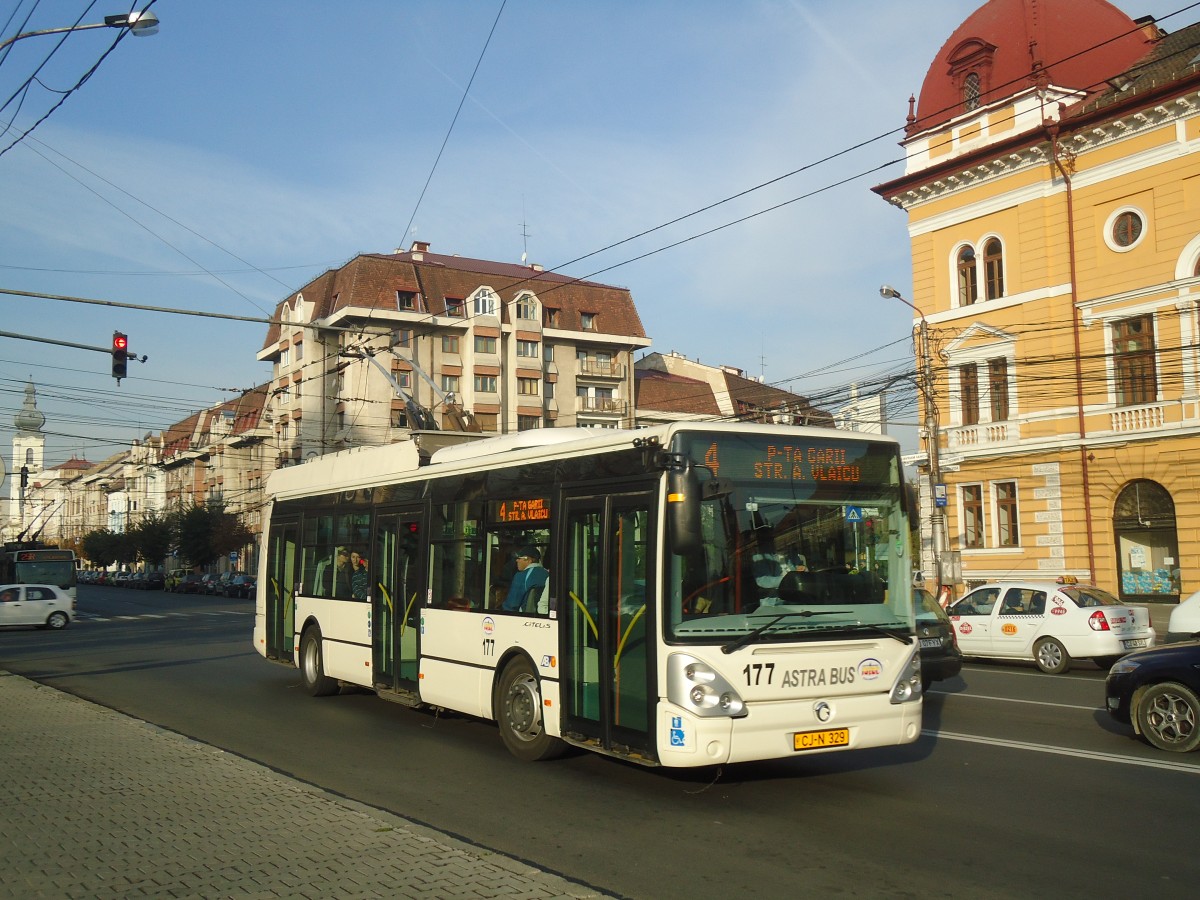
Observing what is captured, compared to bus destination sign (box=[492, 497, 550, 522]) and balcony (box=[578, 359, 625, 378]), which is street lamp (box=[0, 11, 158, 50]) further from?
balcony (box=[578, 359, 625, 378])

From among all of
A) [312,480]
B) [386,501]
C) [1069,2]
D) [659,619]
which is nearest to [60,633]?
[312,480]

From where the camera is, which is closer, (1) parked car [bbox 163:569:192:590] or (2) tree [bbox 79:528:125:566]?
(1) parked car [bbox 163:569:192:590]

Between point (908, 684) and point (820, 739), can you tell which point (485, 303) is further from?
point (820, 739)

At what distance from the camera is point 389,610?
12.7 meters

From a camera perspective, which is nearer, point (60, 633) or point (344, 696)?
point (344, 696)

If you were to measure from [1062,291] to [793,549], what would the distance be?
26.2 m

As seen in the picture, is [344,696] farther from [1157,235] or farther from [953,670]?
[1157,235]

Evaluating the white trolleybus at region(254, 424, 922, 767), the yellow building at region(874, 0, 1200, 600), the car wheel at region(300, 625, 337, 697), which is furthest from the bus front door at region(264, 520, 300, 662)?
the yellow building at region(874, 0, 1200, 600)

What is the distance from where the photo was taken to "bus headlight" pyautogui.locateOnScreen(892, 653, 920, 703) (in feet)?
27.5

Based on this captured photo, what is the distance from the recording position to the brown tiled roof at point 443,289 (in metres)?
64.7

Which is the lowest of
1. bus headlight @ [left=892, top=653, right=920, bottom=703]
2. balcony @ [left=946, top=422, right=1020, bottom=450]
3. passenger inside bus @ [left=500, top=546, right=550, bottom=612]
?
bus headlight @ [left=892, top=653, right=920, bottom=703]

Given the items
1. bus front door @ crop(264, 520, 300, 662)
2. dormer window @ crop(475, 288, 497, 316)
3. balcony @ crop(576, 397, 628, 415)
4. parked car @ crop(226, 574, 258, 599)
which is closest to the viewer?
bus front door @ crop(264, 520, 300, 662)

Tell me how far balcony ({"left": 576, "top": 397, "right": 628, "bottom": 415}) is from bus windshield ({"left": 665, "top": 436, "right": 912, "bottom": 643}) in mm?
62605

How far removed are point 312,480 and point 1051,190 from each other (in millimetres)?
24412
